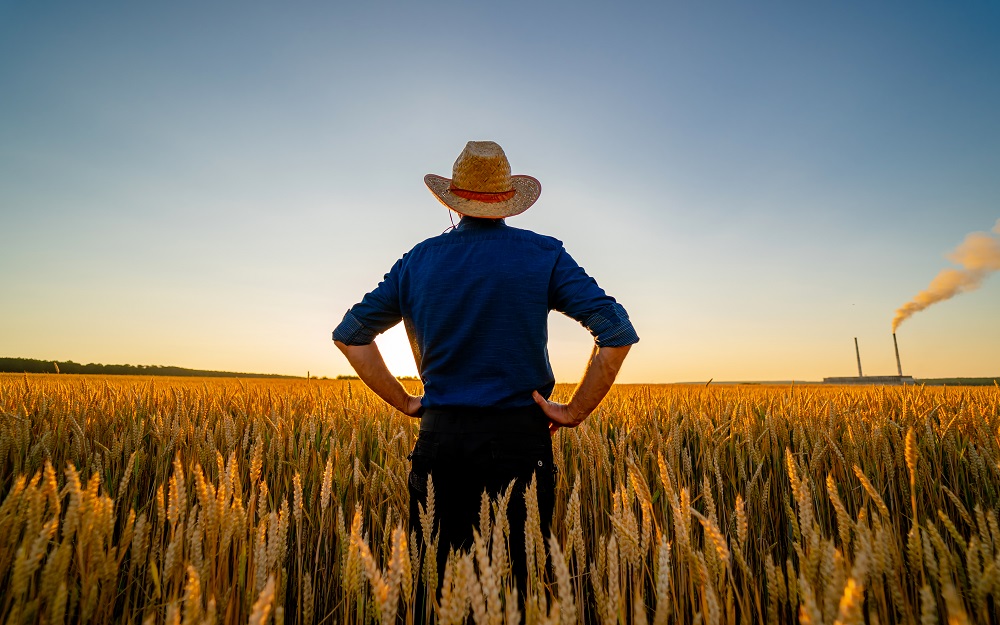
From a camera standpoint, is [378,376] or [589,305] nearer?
A: [589,305]

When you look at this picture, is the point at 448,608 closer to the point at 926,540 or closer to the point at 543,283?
the point at 926,540

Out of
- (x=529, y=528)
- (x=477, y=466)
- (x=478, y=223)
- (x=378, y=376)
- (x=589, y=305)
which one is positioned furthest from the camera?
(x=378, y=376)

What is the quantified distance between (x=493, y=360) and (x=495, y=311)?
179 mm

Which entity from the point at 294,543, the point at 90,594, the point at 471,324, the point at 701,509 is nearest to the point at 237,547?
the point at 90,594

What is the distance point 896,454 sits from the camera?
323 centimetres

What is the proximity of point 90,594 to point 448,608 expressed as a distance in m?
0.83

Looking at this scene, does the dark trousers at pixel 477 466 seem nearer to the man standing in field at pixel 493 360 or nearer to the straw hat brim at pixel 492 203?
the man standing in field at pixel 493 360

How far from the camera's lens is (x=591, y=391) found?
80.4 inches

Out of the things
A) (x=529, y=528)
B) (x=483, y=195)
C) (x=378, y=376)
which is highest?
(x=483, y=195)

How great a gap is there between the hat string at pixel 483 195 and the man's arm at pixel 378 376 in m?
0.74

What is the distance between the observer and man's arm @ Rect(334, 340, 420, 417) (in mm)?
2277

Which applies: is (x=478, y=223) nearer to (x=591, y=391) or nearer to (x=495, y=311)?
(x=495, y=311)

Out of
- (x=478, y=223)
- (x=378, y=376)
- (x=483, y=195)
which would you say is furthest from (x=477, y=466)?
(x=483, y=195)

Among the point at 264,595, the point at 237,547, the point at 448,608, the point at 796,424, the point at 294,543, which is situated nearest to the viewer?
the point at 264,595
